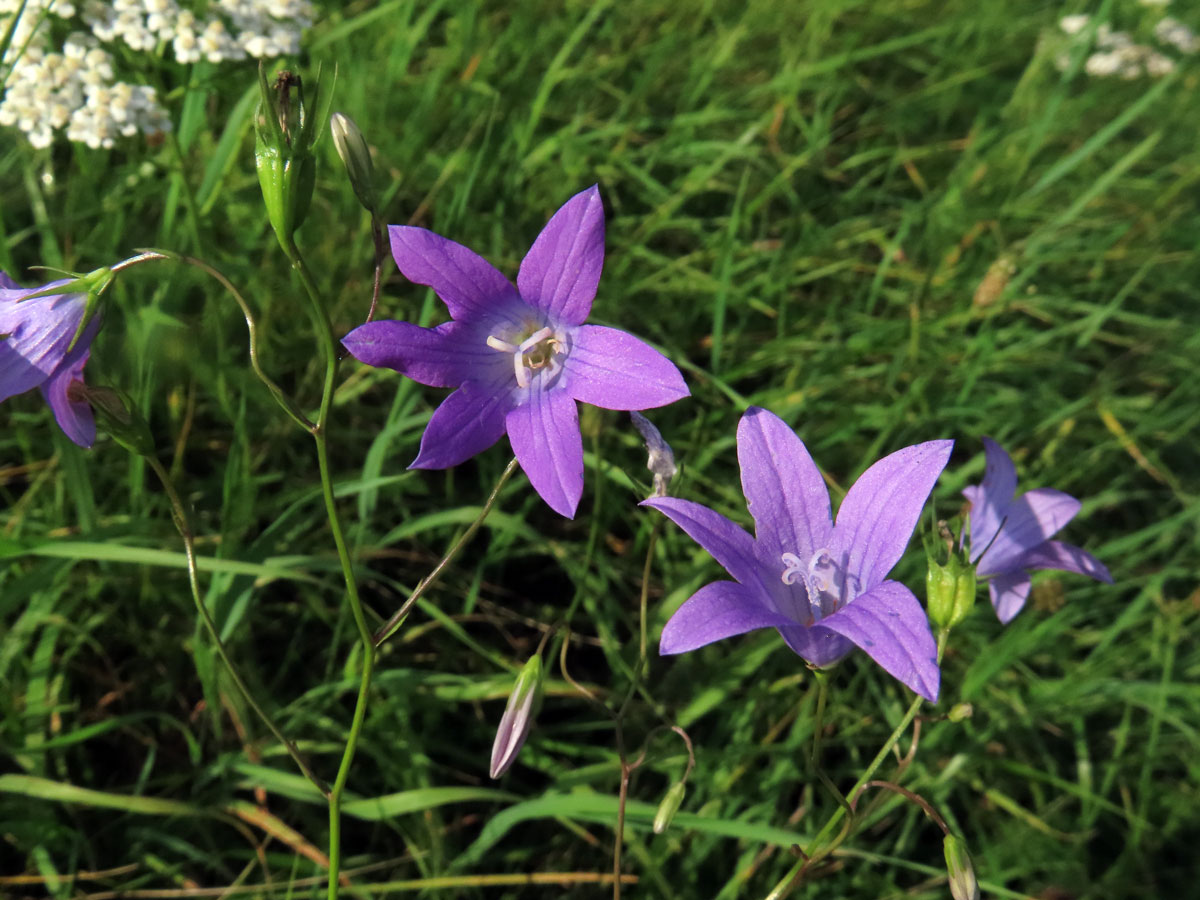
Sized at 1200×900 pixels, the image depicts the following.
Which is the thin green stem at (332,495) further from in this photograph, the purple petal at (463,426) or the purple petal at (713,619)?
the purple petal at (713,619)

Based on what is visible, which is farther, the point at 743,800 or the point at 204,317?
the point at 204,317

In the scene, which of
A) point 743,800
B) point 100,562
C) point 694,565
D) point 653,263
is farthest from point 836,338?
point 100,562

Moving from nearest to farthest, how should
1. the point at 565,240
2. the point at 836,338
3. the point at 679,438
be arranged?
the point at 565,240 < the point at 679,438 < the point at 836,338

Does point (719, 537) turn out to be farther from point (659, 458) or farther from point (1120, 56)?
point (1120, 56)

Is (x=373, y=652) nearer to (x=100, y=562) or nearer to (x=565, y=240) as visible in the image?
(x=565, y=240)

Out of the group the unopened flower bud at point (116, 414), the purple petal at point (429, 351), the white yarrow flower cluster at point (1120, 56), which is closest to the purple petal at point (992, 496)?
the purple petal at point (429, 351)

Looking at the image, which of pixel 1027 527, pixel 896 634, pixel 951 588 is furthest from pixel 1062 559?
pixel 896 634
